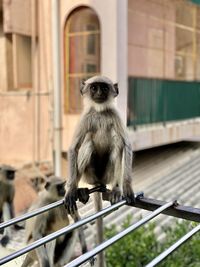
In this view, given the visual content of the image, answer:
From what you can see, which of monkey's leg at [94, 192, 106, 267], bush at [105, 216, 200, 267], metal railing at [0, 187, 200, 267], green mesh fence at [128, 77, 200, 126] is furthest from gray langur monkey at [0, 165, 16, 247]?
green mesh fence at [128, 77, 200, 126]

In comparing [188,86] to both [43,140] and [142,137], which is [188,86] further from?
[43,140]

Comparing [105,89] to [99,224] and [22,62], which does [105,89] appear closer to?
[99,224]

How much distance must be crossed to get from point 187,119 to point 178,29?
148cm

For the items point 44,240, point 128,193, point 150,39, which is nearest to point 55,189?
point 128,193

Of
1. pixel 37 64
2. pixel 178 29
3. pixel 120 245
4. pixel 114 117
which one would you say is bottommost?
pixel 120 245

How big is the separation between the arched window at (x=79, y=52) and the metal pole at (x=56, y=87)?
118 mm

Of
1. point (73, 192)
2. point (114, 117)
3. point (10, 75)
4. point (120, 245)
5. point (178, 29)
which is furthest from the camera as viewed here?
point (178, 29)

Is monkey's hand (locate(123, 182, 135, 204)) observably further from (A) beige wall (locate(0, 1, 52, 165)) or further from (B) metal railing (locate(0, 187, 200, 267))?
(A) beige wall (locate(0, 1, 52, 165))

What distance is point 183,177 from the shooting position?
537cm

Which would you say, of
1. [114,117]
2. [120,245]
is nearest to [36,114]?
[120,245]

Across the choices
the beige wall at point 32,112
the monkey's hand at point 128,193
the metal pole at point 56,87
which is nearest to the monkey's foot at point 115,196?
the monkey's hand at point 128,193

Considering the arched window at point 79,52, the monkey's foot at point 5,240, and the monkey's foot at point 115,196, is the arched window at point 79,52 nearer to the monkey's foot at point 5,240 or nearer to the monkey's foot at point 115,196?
the monkey's foot at point 5,240

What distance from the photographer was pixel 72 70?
16.6 feet

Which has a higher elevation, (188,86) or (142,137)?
(188,86)
